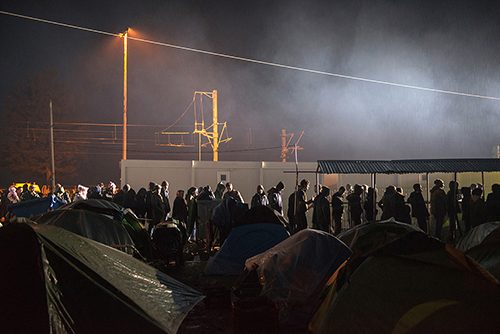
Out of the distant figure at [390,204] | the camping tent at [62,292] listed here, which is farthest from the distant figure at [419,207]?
the camping tent at [62,292]

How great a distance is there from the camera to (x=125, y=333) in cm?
413

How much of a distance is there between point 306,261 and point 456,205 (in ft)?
28.3

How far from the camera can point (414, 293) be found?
4.25 m

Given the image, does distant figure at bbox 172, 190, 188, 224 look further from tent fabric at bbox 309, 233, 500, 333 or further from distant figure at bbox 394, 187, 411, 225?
tent fabric at bbox 309, 233, 500, 333

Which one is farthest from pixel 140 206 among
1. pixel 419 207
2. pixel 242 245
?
pixel 419 207

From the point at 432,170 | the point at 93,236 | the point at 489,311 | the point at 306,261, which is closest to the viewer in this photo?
the point at 489,311

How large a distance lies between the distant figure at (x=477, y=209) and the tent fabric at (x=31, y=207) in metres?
11.2

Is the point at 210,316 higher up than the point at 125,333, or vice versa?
the point at 125,333

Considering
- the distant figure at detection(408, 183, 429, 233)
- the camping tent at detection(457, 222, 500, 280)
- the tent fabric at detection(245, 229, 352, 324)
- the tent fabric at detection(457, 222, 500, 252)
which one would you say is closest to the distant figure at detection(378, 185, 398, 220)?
the distant figure at detection(408, 183, 429, 233)

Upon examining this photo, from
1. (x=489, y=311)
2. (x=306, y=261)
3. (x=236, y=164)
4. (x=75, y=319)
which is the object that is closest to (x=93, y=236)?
(x=306, y=261)

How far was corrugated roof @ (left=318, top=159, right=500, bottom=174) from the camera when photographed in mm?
13336

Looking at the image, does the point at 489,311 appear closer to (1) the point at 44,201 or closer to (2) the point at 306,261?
(2) the point at 306,261

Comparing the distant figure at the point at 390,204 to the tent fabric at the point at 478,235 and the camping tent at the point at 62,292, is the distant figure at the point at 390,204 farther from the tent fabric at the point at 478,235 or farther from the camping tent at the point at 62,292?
the camping tent at the point at 62,292

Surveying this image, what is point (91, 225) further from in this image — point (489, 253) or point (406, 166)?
point (406, 166)
